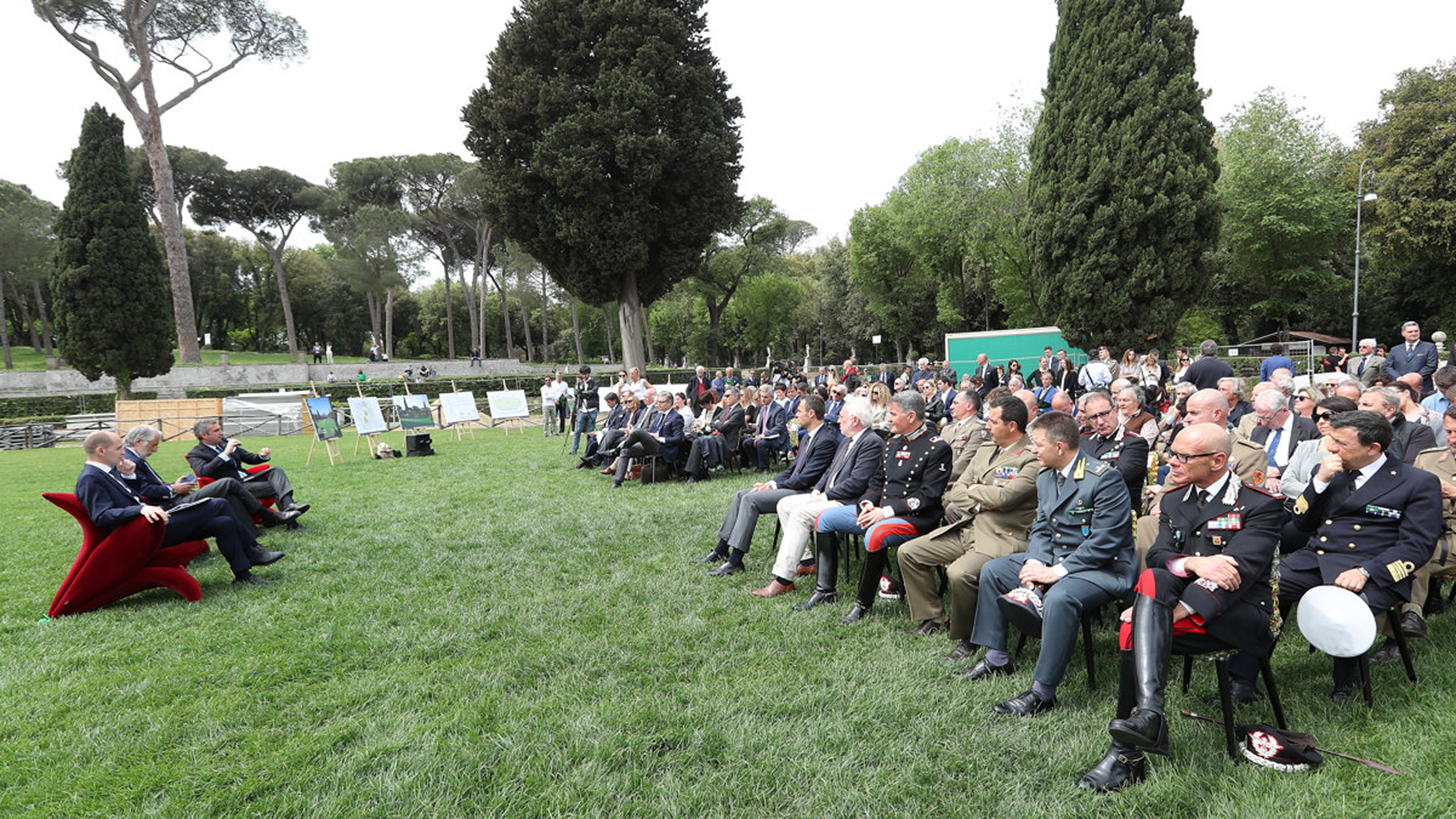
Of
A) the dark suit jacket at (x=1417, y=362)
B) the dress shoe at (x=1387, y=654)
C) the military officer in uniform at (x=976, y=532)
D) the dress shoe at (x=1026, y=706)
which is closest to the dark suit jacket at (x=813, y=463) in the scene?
the military officer in uniform at (x=976, y=532)

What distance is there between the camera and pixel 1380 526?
311 cm

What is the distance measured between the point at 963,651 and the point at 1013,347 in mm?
21977

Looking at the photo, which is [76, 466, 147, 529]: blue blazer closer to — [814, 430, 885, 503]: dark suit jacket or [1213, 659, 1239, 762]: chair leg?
[814, 430, 885, 503]: dark suit jacket

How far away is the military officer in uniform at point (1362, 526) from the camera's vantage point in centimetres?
298

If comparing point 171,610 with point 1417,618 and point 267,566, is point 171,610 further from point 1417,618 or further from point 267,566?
point 1417,618

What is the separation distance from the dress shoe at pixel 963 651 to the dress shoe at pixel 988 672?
16 cm

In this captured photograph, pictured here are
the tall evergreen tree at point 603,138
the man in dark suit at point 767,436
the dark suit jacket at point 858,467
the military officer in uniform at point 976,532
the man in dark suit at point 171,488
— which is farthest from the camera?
the tall evergreen tree at point 603,138

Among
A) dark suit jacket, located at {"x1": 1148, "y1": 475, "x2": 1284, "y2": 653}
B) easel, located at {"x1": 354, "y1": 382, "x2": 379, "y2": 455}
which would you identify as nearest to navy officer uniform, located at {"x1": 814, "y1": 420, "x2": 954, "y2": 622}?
dark suit jacket, located at {"x1": 1148, "y1": 475, "x2": 1284, "y2": 653}

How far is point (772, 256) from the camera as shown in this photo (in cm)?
3997

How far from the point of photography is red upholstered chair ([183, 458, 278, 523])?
6543 mm

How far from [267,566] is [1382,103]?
125ft

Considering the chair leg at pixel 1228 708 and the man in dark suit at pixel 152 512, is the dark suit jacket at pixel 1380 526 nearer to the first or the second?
→ the chair leg at pixel 1228 708

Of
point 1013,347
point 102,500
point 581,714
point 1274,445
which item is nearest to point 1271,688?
point 581,714

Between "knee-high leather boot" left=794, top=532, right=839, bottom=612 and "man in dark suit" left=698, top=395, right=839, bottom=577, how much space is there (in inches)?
31.7
